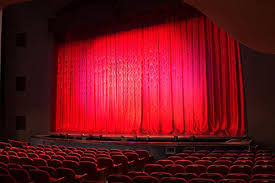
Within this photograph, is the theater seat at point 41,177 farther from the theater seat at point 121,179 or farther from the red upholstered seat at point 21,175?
the theater seat at point 121,179

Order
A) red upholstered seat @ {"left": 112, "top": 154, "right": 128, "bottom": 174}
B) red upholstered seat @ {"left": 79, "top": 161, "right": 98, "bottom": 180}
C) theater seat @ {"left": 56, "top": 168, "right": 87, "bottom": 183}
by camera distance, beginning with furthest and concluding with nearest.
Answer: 1. red upholstered seat @ {"left": 112, "top": 154, "right": 128, "bottom": 174}
2. red upholstered seat @ {"left": 79, "top": 161, "right": 98, "bottom": 180}
3. theater seat @ {"left": 56, "top": 168, "right": 87, "bottom": 183}

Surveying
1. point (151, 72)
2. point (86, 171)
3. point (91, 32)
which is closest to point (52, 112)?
point (91, 32)

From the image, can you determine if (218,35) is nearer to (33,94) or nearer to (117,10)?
(117,10)

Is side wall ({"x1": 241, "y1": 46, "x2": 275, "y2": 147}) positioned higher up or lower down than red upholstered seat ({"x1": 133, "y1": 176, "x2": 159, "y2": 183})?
higher up

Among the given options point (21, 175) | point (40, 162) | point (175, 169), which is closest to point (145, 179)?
point (175, 169)

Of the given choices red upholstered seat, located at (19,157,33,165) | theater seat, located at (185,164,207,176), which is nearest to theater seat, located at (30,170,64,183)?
red upholstered seat, located at (19,157,33,165)

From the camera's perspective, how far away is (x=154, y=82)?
11.4 metres

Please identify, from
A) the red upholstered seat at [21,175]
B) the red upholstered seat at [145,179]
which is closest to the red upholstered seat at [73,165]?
the red upholstered seat at [21,175]

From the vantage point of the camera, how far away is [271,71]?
859cm

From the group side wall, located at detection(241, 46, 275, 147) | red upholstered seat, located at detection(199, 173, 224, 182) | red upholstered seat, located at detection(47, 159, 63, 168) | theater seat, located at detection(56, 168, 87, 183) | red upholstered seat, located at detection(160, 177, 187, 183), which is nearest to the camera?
red upholstered seat, located at detection(160, 177, 187, 183)

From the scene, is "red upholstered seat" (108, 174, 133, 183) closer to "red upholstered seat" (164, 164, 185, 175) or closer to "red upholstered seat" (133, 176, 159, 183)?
"red upholstered seat" (133, 176, 159, 183)

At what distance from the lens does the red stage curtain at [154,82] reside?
10.0 m

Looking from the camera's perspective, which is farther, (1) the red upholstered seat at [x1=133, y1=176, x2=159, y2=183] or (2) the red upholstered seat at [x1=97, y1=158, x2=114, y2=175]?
(2) the red upholstered seat at [x1=97, y1=158, x2=114, y2=175]

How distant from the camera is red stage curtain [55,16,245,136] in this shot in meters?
10.0
